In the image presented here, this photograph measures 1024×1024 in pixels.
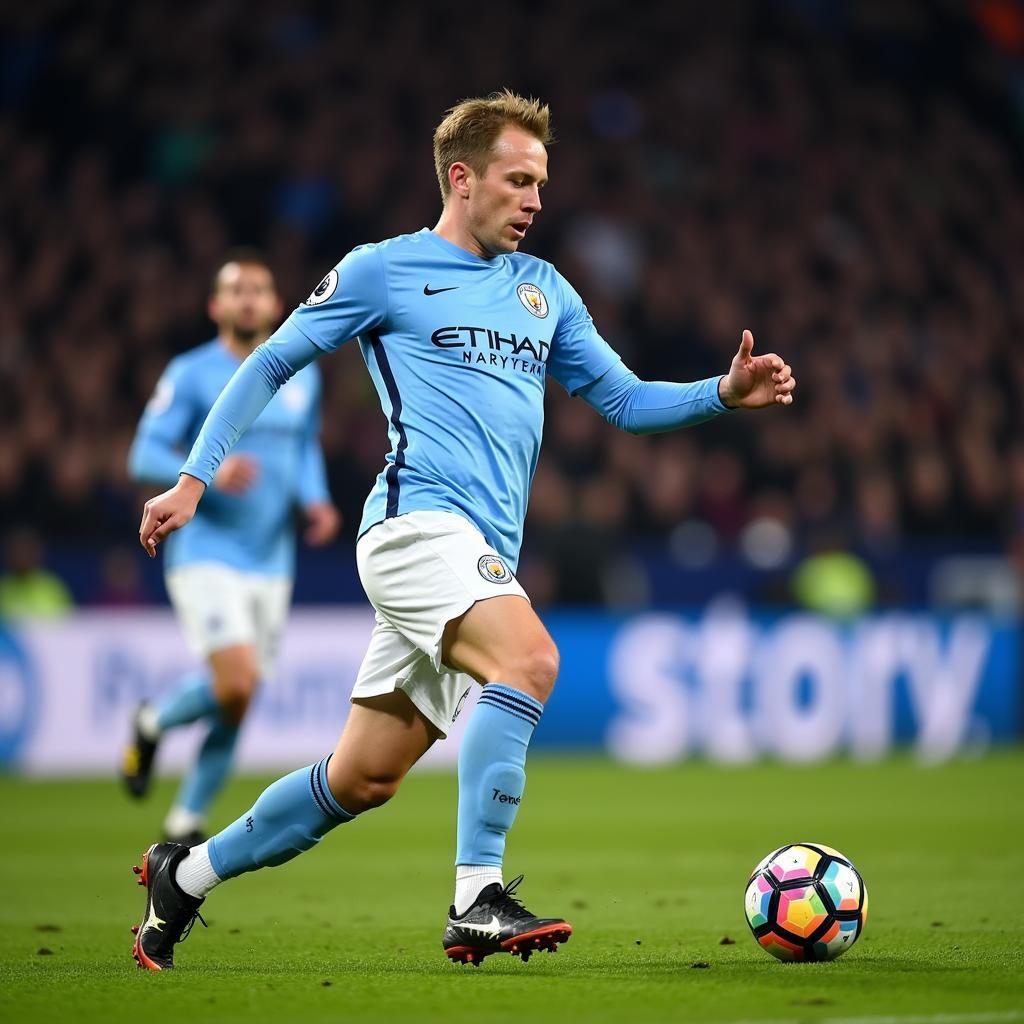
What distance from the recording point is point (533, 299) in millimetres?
5309

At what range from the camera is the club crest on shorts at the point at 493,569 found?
488 cm

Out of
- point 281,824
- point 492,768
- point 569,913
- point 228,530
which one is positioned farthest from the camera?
point 228,530

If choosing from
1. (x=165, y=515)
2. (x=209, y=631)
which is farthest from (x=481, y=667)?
(x=209, y=631)

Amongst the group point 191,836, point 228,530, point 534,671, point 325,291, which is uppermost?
point 228,530

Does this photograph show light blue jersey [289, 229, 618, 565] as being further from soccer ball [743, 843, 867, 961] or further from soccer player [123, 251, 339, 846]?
soccer player [123, 251, 339, 846]

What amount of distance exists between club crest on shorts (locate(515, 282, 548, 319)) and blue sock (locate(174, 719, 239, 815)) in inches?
145

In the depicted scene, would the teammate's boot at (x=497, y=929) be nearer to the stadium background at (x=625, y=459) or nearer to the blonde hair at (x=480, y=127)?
the stadium background at (x=625, y=459)

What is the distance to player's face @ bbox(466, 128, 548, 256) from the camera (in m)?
5.17

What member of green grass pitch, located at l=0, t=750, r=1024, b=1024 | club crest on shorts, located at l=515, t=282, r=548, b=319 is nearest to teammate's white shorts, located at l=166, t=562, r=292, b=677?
green grass pitch, located at l=0, t=750, r=1024, b=1024

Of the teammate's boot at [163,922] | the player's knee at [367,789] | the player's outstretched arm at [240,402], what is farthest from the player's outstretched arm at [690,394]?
the teammate's boot at [163,922]

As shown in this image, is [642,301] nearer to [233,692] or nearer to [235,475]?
[235,475]

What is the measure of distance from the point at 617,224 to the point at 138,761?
39.0 ft

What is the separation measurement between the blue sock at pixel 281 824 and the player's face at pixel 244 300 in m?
Result: 3.86

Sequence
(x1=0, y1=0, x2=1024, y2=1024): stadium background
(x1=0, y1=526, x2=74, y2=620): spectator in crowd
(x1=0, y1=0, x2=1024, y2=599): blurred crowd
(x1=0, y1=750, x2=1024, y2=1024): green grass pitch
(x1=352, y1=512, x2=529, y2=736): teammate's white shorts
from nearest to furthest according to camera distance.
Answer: (x1=0, y1=750, x2=1024, y2=1024): green grass pitch < (x1=352, y1=512, x2=529, y2=736): teammate's white shorts < (x1=0, y1=0, x2=1024, y2=1024): stadium background < (x1=0, y1=526, x2=74, y2=620): spectator in crowd < (x1=0, y1=0, x2=1024, y2=599): blurred crowd
